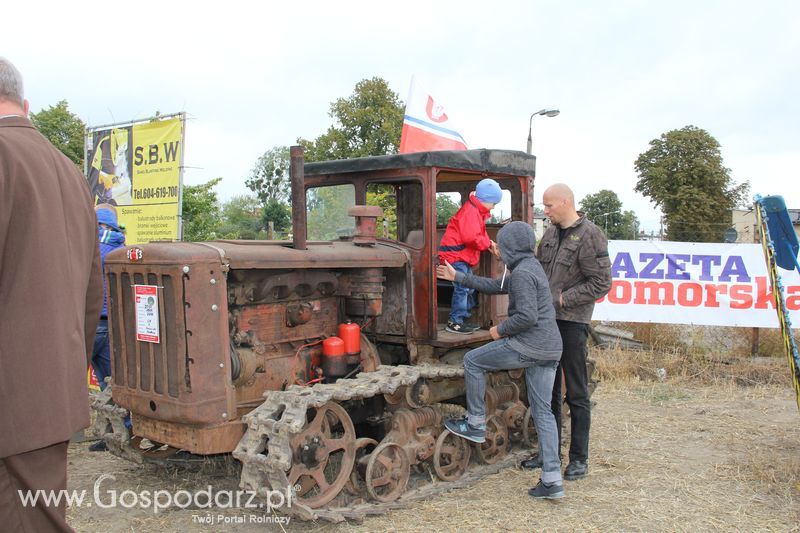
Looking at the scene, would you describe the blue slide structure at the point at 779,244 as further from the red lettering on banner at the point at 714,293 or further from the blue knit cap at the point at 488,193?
the red lettering on banner at the point at 714,293

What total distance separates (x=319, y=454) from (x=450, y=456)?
1.25 meters

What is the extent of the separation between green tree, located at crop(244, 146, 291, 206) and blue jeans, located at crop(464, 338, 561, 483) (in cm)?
5937

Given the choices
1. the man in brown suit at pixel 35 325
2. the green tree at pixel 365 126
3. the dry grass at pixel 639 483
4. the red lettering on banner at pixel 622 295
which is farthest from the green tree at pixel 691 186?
the man in brown suit at pixel 35 325

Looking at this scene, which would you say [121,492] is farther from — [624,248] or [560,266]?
[624,248]

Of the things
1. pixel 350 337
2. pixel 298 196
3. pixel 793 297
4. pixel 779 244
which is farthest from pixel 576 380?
pixel 793 297

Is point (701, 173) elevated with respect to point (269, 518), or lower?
elevated

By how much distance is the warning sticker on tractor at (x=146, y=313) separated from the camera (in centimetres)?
403

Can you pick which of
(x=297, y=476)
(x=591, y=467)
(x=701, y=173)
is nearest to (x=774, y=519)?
(x=591, y=467)

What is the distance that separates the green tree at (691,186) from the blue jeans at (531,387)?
115 feet

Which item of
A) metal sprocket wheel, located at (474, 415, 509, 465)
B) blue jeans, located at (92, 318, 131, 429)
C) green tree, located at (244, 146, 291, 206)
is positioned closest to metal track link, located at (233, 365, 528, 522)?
metal sprocket wheel, located at (474, 415, 509, 465)

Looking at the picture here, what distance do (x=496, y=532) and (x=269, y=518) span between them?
Result: 1445mm

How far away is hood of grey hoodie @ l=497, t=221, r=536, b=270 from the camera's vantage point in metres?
4.69

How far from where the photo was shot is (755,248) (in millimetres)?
8820

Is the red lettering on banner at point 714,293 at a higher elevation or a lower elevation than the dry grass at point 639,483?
higher
